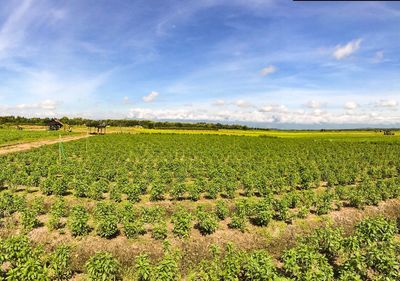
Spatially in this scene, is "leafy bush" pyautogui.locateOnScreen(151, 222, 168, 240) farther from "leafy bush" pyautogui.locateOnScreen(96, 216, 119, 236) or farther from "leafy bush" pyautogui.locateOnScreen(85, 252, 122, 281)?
"leafy bush" pyautogui.locateOnScreen(85, 252, 122, 281)

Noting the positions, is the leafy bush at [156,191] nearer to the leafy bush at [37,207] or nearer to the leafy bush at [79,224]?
the leafy bush at [79,224]

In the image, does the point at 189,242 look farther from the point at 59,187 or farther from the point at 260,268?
the point at 59,187

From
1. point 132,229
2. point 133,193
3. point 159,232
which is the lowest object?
point 159,232

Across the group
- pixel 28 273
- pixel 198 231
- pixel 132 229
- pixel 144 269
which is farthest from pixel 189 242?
pixel 28 273

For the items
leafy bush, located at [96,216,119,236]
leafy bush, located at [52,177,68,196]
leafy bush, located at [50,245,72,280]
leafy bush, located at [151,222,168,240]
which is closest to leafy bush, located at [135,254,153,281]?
leafy bush, located at [50,245,72,280]

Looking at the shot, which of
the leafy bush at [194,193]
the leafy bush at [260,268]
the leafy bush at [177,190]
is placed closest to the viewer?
the leafy bush at [260,268]

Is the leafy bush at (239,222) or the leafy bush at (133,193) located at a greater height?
the leafy bush at (133,193)

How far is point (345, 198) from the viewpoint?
24.8 meters

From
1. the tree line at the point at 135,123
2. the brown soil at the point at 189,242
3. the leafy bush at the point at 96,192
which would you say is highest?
the tree line at the point at 135,123

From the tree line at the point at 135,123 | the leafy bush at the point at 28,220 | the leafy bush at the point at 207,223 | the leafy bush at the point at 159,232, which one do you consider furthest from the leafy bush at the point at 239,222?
the tree line at the point at 135,123

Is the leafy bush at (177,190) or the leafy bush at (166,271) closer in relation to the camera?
the leafy bush at (166,271)

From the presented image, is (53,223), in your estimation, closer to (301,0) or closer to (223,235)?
(223,235)

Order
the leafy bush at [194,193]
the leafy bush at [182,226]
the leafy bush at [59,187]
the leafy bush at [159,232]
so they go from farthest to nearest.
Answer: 1. the leafy bush at [59,187]
2. the leafy bush at [194,193]
3. the leafy bush at [182,226]
4. the leafy bush at [159,232]

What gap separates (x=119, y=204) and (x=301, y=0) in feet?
70.4
